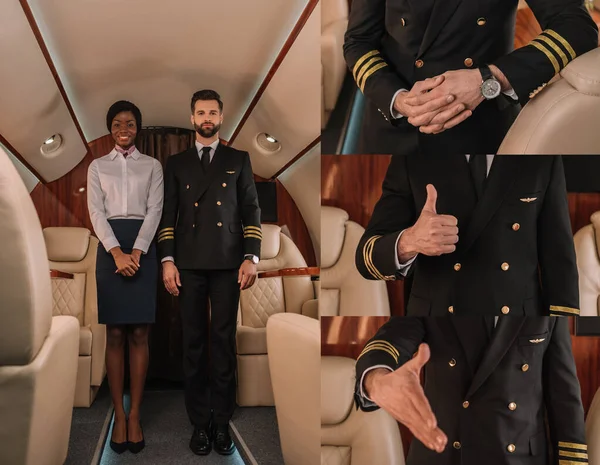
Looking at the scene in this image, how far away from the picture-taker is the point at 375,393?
1.06m

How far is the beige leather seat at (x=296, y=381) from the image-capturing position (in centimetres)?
122

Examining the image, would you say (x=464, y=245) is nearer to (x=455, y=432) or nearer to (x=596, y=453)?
(x=455, y=432)

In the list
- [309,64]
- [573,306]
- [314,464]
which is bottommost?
[314,464]

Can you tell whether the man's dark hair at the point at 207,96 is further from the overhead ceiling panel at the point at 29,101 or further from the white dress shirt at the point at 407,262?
the white dress shirt at the point at 407,262

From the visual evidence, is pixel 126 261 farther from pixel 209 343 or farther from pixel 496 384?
pixel 496 384

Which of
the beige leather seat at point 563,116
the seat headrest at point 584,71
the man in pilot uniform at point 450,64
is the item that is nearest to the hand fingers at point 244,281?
the man in pilot uniform at point 450,64

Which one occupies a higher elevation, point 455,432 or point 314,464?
point 455,432

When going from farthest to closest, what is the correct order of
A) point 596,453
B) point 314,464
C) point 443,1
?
point 314,464 → point 596,453 → point 443,1

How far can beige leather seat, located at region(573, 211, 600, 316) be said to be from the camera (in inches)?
43.0

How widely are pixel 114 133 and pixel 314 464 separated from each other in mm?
937

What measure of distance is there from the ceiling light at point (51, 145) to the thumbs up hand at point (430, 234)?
0.84 metres

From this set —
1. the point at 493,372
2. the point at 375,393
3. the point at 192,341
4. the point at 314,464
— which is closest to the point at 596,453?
the point at 493,372

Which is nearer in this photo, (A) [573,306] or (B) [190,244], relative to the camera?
(A) [573,306]

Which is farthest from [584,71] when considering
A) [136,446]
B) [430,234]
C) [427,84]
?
[136,446]
